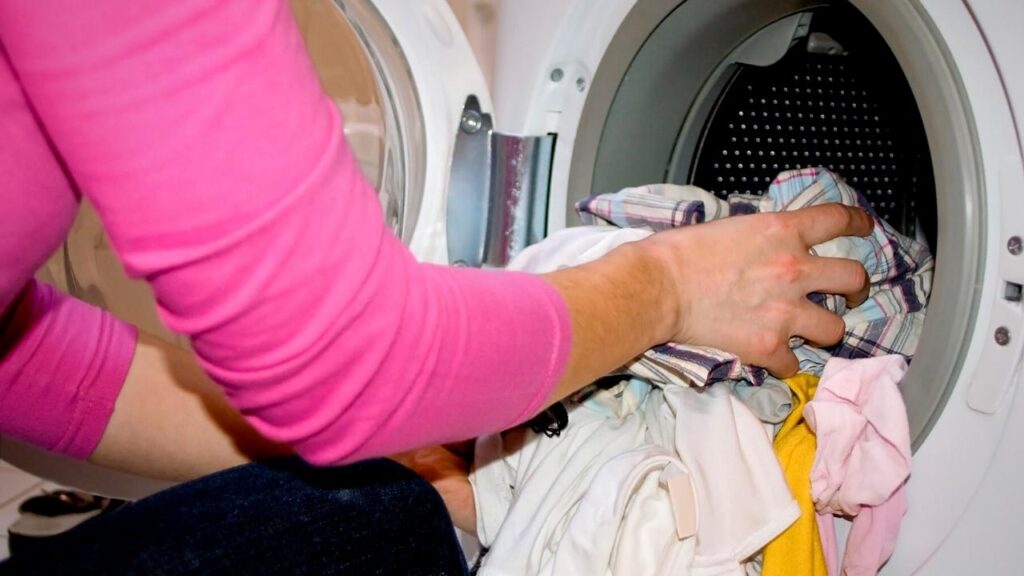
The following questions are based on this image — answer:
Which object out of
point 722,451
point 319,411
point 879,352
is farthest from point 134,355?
point 879,352

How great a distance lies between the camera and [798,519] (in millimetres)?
590

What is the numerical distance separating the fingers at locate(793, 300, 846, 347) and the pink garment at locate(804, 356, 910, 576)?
0.02 metres

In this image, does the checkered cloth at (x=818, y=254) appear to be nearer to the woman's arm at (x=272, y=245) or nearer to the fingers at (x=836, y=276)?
the fingers at (x=836, y=276)

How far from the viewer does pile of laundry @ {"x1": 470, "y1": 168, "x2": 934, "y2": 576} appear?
0.58m

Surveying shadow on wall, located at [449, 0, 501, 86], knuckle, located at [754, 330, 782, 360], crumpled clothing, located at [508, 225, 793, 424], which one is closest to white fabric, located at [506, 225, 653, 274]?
crumpled clothing, located at [508, 225, 793, 424]

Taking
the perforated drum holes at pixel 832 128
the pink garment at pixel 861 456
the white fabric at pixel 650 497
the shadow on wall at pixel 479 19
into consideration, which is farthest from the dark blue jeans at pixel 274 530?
the shadow on wall at pixel 479 19

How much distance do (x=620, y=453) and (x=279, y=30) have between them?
15.4 inches

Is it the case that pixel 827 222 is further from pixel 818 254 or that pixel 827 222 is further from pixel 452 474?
pixel 452 474

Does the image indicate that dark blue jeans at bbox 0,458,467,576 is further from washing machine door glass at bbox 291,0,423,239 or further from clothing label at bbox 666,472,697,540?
washing machine door glass at bbox 291,0,423,239

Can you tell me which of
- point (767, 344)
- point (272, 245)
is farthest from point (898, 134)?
point (272, 245)

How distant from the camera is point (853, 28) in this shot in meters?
0.78

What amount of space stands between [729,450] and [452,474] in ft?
0.91

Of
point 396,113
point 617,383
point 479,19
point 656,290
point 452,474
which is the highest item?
point 479,19

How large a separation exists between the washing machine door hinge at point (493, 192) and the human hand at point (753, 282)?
0.27 metres
